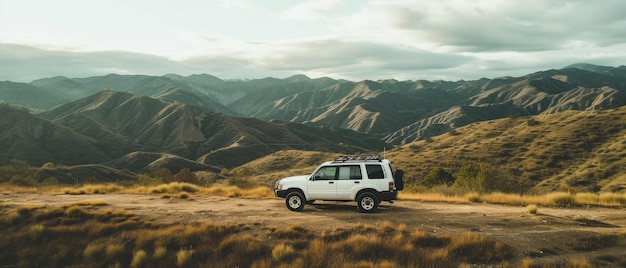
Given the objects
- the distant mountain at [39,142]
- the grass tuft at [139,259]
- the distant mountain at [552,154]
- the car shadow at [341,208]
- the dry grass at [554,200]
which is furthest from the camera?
the distant mountain at [39,142]

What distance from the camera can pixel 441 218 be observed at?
14586mm

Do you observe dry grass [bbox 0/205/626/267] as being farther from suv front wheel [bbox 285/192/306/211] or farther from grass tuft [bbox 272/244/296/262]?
suv front wheel [bbox 285/192/306/211]

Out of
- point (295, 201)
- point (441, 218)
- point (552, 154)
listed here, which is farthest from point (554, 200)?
point (552, 154)

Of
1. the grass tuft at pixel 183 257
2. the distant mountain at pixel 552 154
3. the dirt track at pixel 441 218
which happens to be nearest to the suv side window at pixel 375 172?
the dirt track at pixel 441 218

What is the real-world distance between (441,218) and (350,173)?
3.69 m

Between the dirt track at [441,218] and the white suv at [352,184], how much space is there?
548 mm

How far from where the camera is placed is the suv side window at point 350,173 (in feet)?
50.8

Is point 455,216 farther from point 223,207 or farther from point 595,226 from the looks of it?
point 223,207

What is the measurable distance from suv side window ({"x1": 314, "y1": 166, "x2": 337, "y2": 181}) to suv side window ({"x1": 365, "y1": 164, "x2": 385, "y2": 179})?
1299 millimetres

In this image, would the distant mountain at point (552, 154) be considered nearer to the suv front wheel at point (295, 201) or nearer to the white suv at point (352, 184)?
the white suv at point (352, 184)

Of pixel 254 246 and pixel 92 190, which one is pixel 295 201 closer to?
pixel 254 246

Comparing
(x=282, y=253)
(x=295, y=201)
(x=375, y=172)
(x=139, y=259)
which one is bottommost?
(x=139, y=259)

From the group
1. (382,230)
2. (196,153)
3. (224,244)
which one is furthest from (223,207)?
(196,153)

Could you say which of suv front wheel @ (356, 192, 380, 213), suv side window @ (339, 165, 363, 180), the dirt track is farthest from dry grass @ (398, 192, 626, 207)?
suv side window @ (339, 165, 363, 180)
